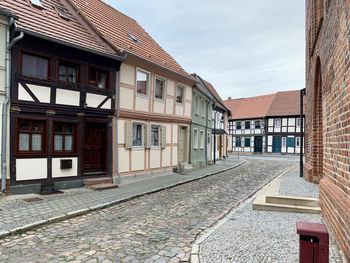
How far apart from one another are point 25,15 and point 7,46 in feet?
5.45

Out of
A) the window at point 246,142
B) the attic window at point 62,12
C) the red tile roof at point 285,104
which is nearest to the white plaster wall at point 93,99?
the attic window at point 62,12

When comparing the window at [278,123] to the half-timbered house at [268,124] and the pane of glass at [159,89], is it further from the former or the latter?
the pane of glass at [159,89]

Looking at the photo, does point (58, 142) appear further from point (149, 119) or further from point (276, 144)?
point (276, 144)

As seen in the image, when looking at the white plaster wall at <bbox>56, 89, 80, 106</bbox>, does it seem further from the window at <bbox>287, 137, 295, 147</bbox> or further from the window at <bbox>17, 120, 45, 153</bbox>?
the window at <bbox>287, 137, 295, 147</bbox>

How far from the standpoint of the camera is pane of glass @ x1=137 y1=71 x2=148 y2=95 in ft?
46.4

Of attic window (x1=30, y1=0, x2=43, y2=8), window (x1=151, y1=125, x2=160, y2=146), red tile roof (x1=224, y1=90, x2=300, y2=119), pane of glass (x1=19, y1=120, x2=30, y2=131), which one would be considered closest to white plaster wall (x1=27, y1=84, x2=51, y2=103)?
pane of glass (x1=19, y1=120, x2=30, y2=131)

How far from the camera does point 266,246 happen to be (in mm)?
5039

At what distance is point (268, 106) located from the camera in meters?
46.2

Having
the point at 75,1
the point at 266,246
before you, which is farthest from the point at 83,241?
the point at 75,1

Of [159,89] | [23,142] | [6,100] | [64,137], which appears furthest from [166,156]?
[6,100]

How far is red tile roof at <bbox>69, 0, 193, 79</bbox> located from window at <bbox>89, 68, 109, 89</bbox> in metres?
1.28

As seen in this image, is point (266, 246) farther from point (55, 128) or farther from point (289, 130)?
point (289, 130)

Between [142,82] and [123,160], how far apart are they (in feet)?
12.0

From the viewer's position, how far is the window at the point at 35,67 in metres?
9.87
